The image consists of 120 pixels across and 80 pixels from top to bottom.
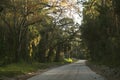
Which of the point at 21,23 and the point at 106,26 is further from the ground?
the point at 21,23

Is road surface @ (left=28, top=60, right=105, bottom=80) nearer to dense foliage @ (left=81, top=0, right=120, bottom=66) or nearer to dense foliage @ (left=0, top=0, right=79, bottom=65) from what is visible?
dense foliage @ (left=81, top=0, right=120, bottom=66)

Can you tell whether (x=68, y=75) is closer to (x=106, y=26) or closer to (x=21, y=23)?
(x=106, y=26)

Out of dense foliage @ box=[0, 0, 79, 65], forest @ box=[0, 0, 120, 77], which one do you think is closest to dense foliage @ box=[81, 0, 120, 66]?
forest @ box=[0, 0, 120, 77]

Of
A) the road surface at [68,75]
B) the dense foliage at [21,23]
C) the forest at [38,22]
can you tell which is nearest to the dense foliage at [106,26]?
the forest at [38,22]

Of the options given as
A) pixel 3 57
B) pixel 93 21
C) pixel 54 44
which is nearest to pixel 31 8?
pixel 3 57

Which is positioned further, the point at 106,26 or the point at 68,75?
the point at 106,26

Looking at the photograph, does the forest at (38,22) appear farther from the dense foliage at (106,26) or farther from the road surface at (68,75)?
the road surface at (68,75)

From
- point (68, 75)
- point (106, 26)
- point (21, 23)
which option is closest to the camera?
point (68, 75)

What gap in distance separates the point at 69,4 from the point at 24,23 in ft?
29.2

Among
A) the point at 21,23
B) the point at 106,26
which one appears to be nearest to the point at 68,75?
the point at 106,26

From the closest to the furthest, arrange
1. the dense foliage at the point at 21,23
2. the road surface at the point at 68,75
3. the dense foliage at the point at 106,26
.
Result: the dense foliage at the point at 106,26, the road surface at the point at 68,75, the dense foliage at the point at 21,23

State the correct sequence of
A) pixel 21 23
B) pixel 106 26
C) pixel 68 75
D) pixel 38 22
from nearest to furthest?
pixel 68 75 < pixel 106 26 < pixel 21 23 < pixel 38 22

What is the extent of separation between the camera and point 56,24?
7919cm

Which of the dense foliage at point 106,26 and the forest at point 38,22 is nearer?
the dense foliage at point 106,26
